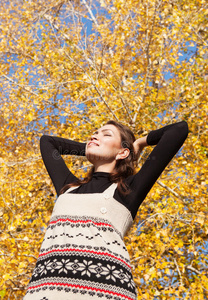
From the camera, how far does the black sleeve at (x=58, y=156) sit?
2027 millimetres

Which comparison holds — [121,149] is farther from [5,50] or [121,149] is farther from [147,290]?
[5,50]

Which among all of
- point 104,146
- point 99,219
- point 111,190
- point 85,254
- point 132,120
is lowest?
point 85,254

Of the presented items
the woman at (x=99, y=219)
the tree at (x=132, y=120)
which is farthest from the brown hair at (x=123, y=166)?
the tree at (x=132, y=120)

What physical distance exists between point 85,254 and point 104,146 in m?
0.79

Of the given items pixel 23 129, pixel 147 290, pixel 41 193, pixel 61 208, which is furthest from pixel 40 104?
pixel 61 208

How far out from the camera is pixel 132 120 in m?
5.07

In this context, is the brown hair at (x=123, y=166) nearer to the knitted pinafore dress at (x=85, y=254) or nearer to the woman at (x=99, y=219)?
the woman at (x=99, y=219)

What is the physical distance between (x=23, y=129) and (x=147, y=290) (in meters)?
4.50

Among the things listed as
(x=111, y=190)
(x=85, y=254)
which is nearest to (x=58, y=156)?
(x=111, y=190)

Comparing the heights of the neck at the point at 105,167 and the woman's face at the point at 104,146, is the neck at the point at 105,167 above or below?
below

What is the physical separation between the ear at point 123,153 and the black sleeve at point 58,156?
0.36 meters

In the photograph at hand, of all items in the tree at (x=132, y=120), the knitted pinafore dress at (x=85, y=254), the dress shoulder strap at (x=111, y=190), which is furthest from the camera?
the tree at (x=132, y=120)

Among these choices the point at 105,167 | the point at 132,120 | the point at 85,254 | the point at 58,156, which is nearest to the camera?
the point at 85,254

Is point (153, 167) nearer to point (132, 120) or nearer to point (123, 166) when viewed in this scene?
point (123, 166)
